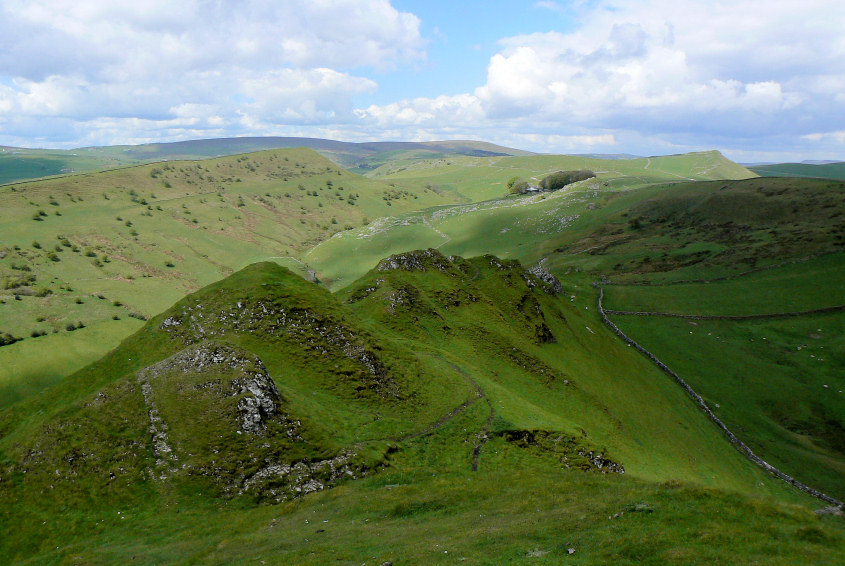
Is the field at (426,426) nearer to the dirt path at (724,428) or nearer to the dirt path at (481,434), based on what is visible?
the dirt path at (481,434)

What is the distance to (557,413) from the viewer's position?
52.3 metres

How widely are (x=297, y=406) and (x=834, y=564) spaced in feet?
112

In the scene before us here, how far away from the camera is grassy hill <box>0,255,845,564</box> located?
71.8 feet

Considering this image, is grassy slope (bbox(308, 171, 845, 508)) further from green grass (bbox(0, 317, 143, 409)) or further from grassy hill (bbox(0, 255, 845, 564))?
green grass (bbox(0, 317, 143, 409))

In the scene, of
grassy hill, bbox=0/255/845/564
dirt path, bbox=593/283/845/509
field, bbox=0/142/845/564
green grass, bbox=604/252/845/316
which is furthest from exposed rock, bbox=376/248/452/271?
green grass, bbox=604/252/845/316

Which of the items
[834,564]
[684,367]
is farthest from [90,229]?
[834,564]

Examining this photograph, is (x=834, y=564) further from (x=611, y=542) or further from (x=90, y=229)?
(x=90, y=229)

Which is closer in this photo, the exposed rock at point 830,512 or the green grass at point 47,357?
the exposed rock at point 830,512

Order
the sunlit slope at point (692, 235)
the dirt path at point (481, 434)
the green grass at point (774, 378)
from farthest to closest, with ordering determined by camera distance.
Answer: the sunlit slope at point (692, 235) < the green grass at point (774, 378) < the dirt path at point (481, 434)

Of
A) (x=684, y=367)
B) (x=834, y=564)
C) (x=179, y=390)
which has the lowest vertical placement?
(x=684, y=367)

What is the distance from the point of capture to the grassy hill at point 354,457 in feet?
71.8

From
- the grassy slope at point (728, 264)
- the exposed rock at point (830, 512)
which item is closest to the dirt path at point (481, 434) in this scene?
the exposed rock at point (830, 512)

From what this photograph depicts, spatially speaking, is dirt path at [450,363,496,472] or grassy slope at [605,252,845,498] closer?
dirt path at [450,363,496,472]

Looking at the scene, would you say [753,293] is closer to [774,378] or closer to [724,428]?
[774,378]
